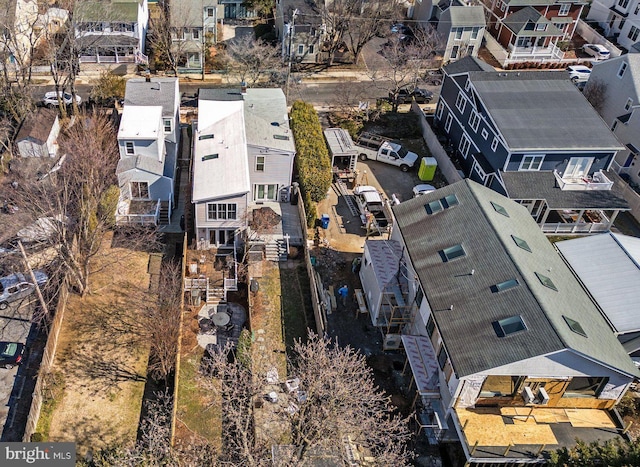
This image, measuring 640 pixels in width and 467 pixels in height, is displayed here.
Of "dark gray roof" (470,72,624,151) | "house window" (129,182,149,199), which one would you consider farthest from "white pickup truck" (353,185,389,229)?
"house window" (129,182,149,199)

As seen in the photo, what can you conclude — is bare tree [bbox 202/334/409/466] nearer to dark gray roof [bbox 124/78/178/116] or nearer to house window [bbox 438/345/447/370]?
house window [bbox 438/345/447/370]

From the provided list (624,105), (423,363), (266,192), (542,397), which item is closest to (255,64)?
(266,192)

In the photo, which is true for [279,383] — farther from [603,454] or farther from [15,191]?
[15,191]

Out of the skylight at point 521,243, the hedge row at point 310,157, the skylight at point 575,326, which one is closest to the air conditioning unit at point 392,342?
the skylight at point 521,243

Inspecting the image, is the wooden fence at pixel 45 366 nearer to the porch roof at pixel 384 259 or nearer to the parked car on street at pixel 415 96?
the porch roof at pixel 384 259

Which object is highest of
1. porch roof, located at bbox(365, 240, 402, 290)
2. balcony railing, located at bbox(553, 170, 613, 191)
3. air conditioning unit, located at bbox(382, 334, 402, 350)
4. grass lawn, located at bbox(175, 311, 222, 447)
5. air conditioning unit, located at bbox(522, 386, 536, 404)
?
balcony railing, located at bbox(553, 170, 613, 191)

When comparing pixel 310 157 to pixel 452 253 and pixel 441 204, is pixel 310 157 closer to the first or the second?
pixel 441 204
